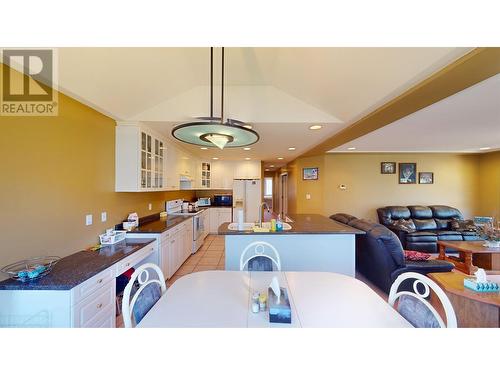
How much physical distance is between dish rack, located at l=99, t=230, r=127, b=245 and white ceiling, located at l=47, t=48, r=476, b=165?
147 cm

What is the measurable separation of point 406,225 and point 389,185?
1.36 metres

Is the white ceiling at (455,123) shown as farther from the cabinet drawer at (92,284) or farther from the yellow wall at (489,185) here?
the cabinet drawer at (92,284)

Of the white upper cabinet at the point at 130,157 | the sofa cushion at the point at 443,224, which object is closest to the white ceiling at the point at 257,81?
the white upper cabinet at the point at 130,157

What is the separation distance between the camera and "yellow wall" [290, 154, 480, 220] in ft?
18.0

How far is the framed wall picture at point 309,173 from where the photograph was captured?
5695mm

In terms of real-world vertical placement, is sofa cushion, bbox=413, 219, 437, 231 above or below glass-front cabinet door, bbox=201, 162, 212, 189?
below

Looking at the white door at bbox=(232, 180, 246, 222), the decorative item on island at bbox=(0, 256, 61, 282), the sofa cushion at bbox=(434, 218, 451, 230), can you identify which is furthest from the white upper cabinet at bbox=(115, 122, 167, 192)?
the sofa cushion at bbox=(434, 218, 451, 230)

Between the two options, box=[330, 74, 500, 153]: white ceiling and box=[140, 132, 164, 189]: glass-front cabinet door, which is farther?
box=[140, 132, 164, 189]: glass-front cabinet door

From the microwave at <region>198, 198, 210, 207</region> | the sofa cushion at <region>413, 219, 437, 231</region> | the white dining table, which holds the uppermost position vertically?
the microwave at <region>198, 198, 210, 207</region>

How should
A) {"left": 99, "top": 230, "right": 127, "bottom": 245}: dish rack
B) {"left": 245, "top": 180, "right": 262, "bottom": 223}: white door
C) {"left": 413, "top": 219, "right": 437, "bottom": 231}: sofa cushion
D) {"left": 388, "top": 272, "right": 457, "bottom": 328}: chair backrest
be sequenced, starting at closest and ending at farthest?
{"left": 388, "top": 272, "right": 457, "bottom": 328}: chair backrest, {"left": 99, "top": 230, "right": 127, "bottom": 245}: dish rack, {"left": 413, "top": 219, "right": 437, "bottom": 231}: sofa cushion, {"left": 245, "top": 180, "right": 262, "bottom": 223}: white door

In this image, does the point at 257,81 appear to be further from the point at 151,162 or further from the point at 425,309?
the point at 425,309

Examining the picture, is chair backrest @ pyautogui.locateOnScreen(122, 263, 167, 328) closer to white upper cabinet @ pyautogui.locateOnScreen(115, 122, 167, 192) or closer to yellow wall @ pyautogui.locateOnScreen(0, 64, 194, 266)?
yellow wall @ pyautogui.locateOnScreen(0, 64, 194, 266)

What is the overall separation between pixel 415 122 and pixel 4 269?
14.8 ft

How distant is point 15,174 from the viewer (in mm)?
1483
